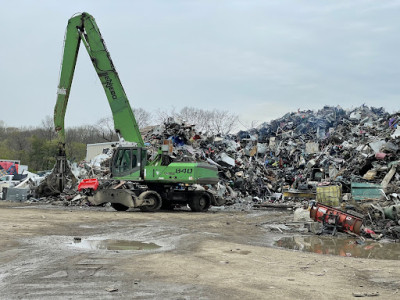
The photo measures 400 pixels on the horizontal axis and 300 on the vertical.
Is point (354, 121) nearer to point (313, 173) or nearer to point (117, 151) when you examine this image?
point (313, 173)

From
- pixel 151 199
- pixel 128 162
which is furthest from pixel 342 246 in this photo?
pixel 128 162

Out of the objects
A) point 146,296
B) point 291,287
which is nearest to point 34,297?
point 146,296

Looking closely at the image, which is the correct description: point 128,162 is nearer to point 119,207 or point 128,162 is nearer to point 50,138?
point 119,207

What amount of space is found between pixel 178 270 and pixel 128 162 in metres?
11.0

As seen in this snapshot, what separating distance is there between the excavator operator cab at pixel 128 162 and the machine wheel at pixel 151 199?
0.76 meters

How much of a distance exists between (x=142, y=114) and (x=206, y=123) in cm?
1066

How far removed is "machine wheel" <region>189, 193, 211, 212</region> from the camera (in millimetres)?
18453

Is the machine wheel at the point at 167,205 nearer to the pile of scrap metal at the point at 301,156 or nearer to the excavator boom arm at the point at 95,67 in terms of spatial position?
the pile of scrap metal at the point at 301,156

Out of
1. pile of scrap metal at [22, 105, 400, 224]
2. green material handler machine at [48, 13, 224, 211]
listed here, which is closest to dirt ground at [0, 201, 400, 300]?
green material handler machine at [48, 13, 224, 211]

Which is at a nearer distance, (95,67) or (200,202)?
(95,67)

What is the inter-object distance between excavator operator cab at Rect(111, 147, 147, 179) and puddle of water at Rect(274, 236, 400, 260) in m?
7.59

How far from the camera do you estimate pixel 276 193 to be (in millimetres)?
24578

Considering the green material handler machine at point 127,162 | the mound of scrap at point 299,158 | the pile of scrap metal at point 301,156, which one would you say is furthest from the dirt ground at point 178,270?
the pile of scrap metal at point 301,156

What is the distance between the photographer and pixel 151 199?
17.2 m
